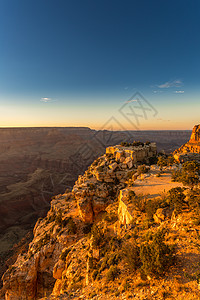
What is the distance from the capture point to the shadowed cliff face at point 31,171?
48.7 metres

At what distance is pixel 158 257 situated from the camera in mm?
6941

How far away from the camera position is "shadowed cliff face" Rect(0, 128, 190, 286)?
48.7 meters

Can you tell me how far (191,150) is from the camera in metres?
73.2

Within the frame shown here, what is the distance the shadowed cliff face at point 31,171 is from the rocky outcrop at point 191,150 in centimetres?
4313

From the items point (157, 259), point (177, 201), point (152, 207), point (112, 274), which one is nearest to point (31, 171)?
point (152, 207)

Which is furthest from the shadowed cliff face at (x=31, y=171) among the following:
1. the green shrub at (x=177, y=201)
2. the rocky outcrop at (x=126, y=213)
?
the green shrub at (x=177, y=201)

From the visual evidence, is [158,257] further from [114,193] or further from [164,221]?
[114,193]

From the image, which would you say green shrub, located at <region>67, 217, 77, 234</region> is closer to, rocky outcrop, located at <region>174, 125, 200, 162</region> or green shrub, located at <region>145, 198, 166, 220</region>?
green shrub, located at <region>145, 198, 166, 220</region>

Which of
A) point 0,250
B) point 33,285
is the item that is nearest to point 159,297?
point 33,285

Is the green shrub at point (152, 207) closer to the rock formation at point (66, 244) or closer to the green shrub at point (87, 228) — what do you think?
the rock formation at point (66, 244)

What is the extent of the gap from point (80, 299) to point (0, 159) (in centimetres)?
11482

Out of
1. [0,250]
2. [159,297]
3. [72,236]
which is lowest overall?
[0,250]

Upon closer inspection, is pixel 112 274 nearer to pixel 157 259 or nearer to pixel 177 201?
pixel 157 259

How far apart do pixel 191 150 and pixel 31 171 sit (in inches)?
3685
